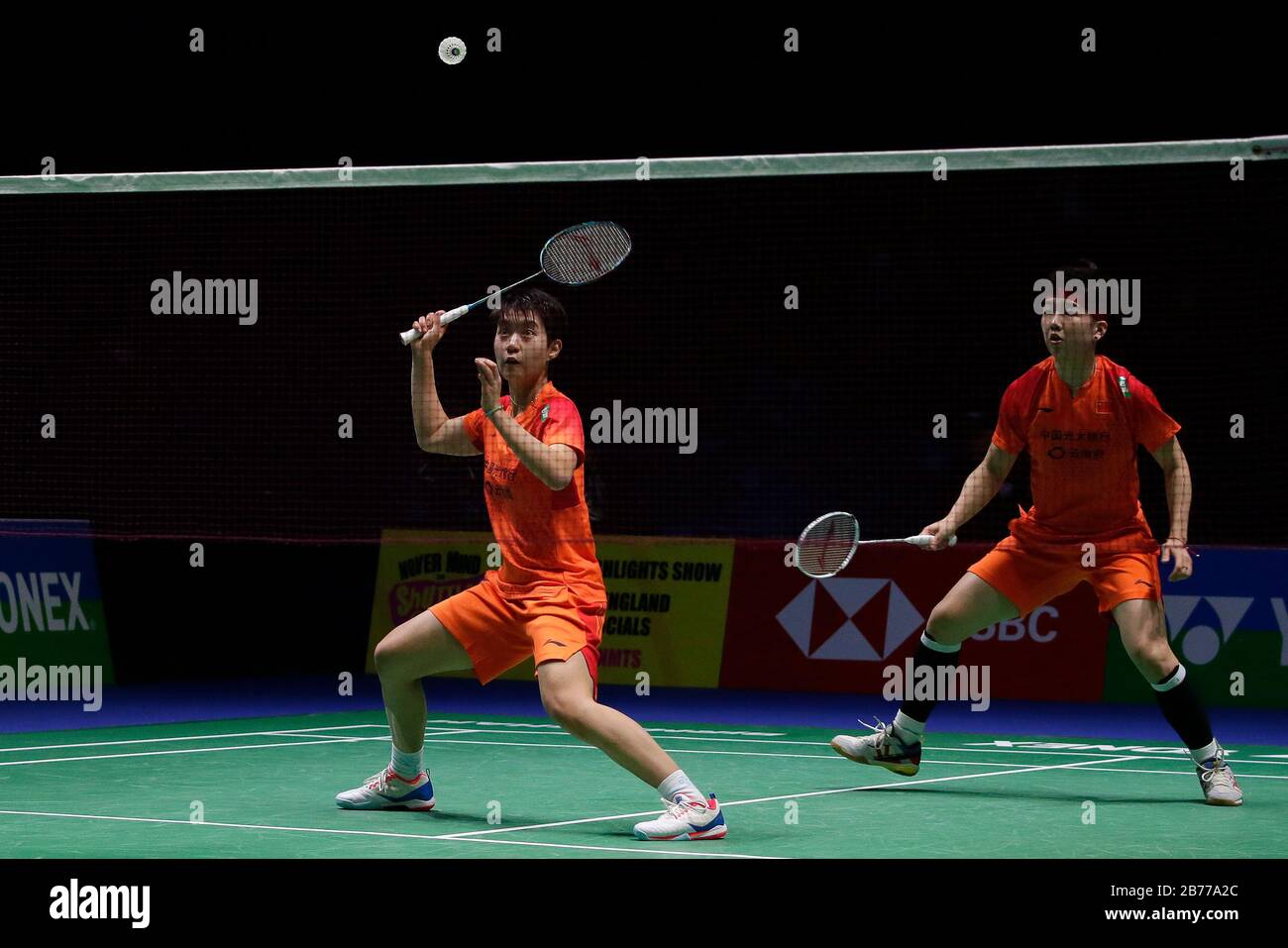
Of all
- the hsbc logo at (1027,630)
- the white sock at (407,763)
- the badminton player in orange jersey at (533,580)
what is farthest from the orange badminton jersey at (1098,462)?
the hsbc logo at (1027,630)

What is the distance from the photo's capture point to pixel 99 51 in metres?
16.5

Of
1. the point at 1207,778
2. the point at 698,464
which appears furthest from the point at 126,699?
the point at 1207,778

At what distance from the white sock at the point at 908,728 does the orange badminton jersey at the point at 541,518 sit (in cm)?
199

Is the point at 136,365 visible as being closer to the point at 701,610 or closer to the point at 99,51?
the point at 99,51

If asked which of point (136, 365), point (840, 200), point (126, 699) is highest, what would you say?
point (840, 200)

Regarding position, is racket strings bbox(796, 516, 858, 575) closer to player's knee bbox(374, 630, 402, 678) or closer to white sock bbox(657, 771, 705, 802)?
white sock bbox(657, 771, 705, 802)

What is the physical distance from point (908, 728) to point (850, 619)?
16.3ft

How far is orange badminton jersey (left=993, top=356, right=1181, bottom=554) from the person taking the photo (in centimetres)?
893

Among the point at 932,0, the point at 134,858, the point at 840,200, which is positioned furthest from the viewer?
the point at 840,200

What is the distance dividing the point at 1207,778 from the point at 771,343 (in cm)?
896

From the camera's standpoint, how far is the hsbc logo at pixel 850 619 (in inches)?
555

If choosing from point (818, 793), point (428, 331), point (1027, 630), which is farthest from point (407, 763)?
point (1027, 630)

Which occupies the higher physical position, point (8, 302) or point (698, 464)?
point (8, 302)

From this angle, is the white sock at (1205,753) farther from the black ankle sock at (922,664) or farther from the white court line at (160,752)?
the white court line at (160,752)
